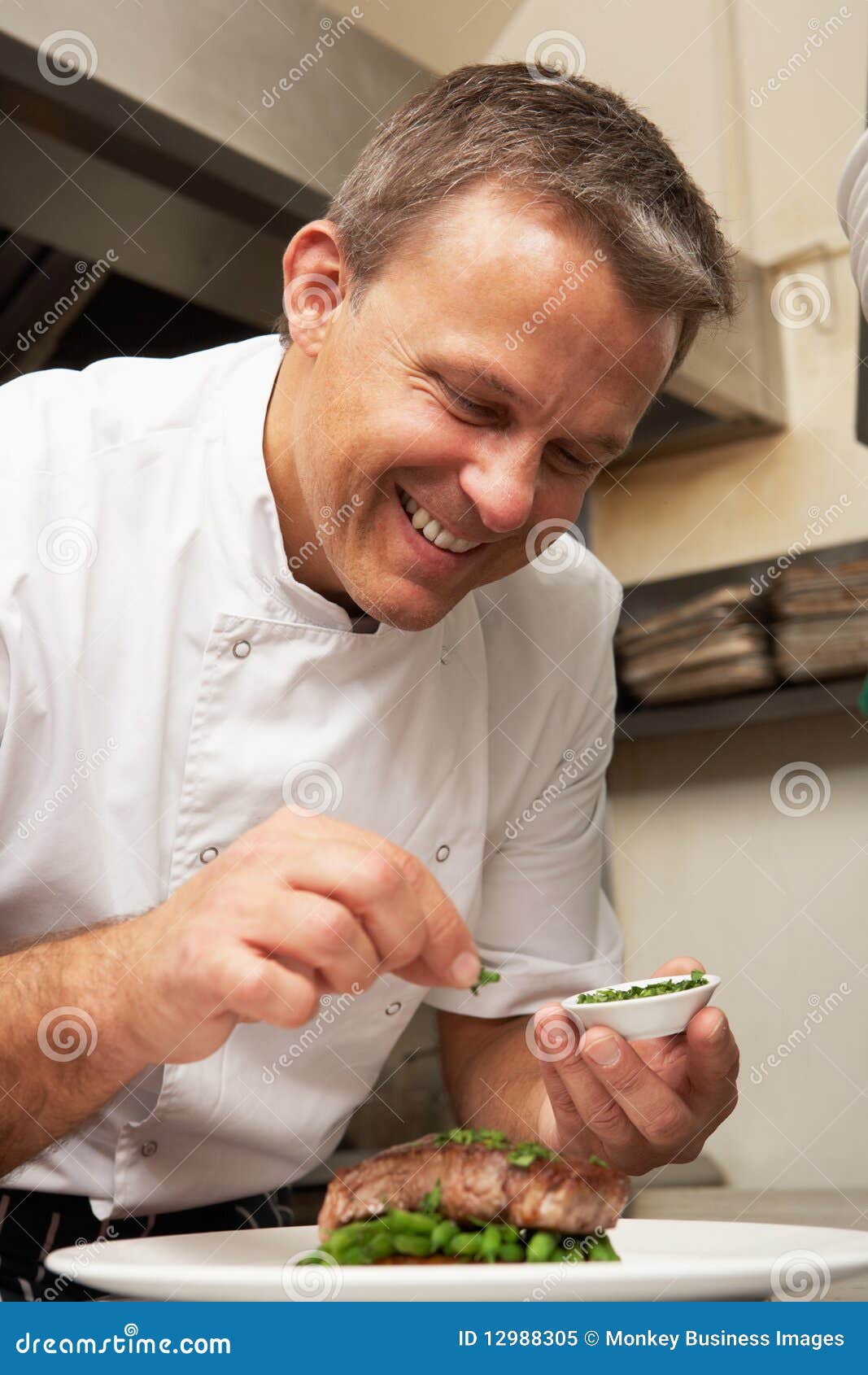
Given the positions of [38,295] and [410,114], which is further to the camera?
[38,295]

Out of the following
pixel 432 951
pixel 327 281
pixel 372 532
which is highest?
pixel 327 281

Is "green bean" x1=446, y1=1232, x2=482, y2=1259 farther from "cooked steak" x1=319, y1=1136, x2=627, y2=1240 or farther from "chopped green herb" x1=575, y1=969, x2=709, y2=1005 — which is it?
"chopped green herb" x1=575, y1=969, x2=709, y2=1005

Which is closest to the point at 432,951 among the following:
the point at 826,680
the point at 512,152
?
the point at 512,152

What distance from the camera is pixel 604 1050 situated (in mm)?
835

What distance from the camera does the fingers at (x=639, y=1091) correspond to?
84 cm

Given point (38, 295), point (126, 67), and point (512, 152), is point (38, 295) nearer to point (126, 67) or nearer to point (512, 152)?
point (126, 67)

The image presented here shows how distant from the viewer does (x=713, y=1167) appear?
254 cm

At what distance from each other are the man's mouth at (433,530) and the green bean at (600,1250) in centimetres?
58

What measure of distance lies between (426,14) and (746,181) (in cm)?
83

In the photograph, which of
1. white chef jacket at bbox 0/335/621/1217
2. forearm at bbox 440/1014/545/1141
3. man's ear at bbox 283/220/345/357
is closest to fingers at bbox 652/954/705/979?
forearm at bbox 440/1014/545/1141

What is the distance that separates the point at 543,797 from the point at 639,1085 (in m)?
0.55

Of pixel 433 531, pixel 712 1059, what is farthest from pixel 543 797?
pixel 712 1059

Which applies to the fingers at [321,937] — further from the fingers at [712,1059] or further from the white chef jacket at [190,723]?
the white chef jacket at [190,723]

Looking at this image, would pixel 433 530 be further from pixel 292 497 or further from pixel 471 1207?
pixel 471 1207
